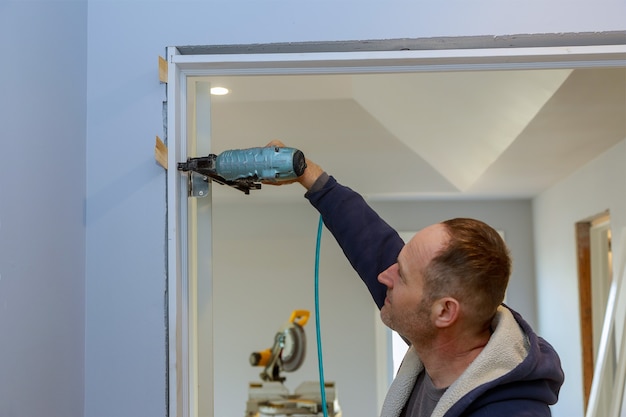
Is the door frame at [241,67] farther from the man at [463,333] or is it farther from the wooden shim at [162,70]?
the man at [463,333]

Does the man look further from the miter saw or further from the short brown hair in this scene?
the miter saw

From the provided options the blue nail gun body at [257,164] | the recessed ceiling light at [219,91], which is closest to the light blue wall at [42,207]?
the blue nail gun body at [257,164]

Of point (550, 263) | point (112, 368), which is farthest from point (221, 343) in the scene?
point (112, 368)

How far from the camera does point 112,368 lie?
160 centimetres

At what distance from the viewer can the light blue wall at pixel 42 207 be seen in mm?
1278

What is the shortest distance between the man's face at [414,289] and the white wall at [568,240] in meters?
2.46

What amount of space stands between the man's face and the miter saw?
2.80 meters

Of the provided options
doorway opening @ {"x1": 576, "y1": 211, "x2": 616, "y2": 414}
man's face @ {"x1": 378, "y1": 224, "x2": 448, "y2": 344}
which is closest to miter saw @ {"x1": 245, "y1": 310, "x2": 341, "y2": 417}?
doorway opening @ {"x1": 576, "y1": 211, "x2": 616, "y2": 414}

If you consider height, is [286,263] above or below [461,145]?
below

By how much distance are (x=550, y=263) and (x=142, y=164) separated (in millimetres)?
4181

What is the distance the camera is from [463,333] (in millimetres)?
1347

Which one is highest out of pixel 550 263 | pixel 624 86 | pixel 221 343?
pixel 624 86

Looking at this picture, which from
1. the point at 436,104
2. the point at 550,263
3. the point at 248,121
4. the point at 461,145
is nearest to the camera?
the point at 436,104

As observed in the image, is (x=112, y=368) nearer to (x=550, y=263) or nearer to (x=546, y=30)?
(x=546, y=30)
